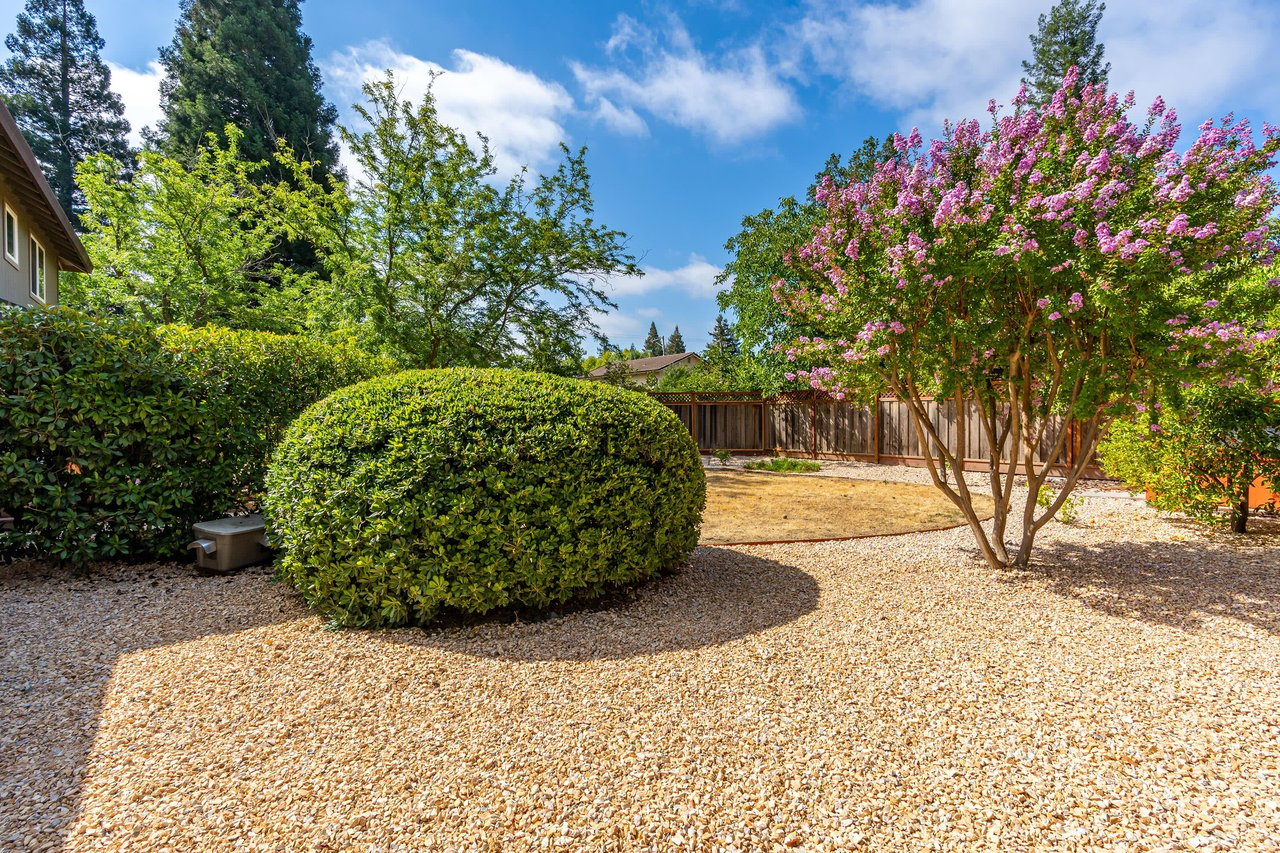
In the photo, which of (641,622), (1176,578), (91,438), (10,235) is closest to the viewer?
(641,622)

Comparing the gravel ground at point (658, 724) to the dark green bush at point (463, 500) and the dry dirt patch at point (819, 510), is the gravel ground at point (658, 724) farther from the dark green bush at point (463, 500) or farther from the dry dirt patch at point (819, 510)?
the dry dirt patch at point (819, 510)

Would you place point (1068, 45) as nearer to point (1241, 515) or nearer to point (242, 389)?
point (1241, 515)

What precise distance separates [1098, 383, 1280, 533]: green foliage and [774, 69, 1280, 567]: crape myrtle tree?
1670 mm

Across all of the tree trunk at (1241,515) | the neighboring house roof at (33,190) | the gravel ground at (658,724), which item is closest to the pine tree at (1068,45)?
the tree trunk at (1241,515)

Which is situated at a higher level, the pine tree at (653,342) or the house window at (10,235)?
the pine tree at (653,342)

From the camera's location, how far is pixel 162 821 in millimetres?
1541

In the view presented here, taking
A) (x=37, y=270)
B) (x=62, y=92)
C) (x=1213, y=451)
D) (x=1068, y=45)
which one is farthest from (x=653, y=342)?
(x=1213, y=451)

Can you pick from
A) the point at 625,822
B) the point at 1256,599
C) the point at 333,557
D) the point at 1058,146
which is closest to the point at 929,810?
the point at 625,822

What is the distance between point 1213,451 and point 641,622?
569cm

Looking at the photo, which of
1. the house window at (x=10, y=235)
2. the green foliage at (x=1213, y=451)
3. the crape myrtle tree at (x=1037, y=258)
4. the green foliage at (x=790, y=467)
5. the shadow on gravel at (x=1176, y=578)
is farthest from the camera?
the green foliage at (x=790, y=467)

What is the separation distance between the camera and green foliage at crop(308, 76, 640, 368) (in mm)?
8773

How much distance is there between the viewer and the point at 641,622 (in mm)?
2996

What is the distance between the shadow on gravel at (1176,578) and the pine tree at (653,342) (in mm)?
56746

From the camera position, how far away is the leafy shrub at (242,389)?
4047 millimetres
